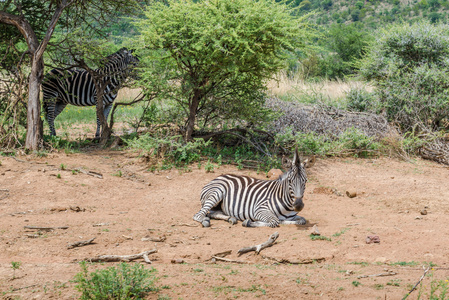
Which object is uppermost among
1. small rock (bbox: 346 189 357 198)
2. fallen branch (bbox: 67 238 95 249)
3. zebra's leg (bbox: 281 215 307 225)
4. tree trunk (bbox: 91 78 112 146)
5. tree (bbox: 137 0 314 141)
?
tree (bbox: 137 0 314 141)

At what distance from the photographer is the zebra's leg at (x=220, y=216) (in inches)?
290

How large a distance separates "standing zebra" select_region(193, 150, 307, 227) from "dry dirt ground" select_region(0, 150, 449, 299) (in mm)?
212

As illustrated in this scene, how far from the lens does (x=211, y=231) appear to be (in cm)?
691

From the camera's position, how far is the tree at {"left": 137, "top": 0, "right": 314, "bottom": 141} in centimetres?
981

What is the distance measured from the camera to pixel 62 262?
543 cm

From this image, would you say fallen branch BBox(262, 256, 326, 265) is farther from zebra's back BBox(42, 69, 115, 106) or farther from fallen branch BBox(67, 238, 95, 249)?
zebra's back BBox(42, 69, 115, 106)

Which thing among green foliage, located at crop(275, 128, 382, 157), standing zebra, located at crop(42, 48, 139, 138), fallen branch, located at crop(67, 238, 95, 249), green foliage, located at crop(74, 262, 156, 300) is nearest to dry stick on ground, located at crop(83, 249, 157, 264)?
fallen branch, located at crop(67, 238, 95, 249)

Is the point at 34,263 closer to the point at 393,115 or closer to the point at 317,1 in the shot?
the point at 393,115

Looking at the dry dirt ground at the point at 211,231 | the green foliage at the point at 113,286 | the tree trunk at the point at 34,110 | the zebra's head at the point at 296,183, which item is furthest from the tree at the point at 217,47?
the green foliage at the point at 113,286

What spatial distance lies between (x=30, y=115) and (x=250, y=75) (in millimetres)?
4968

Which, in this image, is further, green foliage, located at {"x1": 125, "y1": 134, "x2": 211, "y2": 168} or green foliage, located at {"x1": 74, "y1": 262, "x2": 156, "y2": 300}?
green foliage, located at {"x1": 125, "y1": 134, "x2": 211, "y2": 168}

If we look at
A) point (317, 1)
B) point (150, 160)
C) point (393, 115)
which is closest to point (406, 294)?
point (150, 160)

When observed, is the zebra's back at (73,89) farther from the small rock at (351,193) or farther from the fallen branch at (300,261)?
the fallen branch at (300,261)

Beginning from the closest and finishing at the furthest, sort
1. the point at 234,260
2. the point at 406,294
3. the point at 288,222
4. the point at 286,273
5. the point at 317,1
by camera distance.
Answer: the point at 406,294
the point at 286,273
the point at 234,260
the point at 288,222
the point at 317,1
